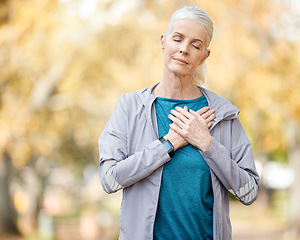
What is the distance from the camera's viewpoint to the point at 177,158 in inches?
96.3

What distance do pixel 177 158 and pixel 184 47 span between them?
48 cm

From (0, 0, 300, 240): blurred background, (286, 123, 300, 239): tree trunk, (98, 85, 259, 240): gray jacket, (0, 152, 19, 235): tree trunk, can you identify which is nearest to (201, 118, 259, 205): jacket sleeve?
(98, 85, 259, 240): gray jacket

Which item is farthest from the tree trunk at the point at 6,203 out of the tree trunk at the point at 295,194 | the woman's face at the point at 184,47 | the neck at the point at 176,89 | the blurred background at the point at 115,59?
the woman's face at the point at 184,47

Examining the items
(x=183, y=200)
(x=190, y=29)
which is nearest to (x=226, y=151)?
(x=183, y=200)

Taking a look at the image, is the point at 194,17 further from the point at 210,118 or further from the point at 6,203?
the point at 6,203

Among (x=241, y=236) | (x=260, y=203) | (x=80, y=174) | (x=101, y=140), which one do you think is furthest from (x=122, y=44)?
(x=80, y=174)

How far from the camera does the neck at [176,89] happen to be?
2582mm

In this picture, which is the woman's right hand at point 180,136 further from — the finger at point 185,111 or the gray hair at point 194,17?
the gray hair at point 194,17

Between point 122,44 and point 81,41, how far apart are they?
3.94ft

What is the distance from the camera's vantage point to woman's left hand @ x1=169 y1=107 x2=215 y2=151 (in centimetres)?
244

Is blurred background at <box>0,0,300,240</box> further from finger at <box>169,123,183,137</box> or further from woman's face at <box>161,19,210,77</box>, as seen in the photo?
finger at <box>169,123,183,137</box>

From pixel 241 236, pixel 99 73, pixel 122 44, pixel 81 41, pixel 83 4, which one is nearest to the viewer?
pixel 83 4

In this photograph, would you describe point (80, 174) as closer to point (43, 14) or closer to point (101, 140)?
point (43, 14)

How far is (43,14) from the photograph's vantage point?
9.99m
